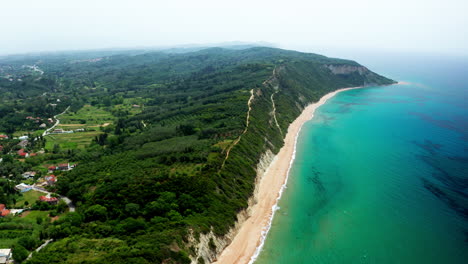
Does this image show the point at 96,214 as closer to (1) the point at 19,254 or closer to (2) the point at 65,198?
(1) the point at 19,254

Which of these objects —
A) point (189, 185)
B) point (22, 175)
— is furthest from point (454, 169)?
point (22, 175)

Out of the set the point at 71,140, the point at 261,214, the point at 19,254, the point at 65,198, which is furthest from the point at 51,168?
the point at 261,214

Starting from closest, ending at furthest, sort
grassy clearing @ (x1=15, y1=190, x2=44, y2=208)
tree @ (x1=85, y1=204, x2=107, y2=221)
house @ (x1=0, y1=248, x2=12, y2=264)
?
house @ (x1=0, y1=248, x2=12, y2=264) → tree @ (x1=85, y1=204, x2=107, y2=221) → grassy clearing @ (x1=15, y1=190, x2=44, y2=208)

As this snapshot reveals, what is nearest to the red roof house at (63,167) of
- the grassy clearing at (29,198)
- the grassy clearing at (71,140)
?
the grassy clearing at (29,198)

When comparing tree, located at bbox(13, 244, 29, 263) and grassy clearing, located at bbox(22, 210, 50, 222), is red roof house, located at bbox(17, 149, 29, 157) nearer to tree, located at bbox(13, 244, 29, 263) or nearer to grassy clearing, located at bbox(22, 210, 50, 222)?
grassy clearing, located at bbox(22, 210, 50, 222)

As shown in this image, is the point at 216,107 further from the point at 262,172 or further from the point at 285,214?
the point at 285,214

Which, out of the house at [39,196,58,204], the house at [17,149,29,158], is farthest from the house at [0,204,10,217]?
the house at [17,149,29,158]

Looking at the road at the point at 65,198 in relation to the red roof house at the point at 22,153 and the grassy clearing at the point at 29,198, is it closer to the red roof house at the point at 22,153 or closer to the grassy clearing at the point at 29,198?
the grassy clearing at the point at 29,198
